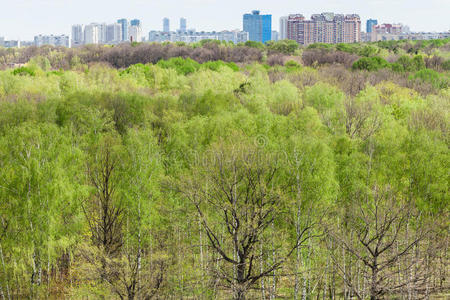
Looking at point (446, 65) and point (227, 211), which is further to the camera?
point (446, 65)

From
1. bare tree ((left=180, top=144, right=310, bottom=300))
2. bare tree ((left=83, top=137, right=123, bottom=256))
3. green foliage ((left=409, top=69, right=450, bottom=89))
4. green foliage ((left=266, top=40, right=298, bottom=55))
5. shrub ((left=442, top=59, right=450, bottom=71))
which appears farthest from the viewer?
green foliage ((left=266, top=40, right=298, bottom=55))

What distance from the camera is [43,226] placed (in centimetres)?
2891

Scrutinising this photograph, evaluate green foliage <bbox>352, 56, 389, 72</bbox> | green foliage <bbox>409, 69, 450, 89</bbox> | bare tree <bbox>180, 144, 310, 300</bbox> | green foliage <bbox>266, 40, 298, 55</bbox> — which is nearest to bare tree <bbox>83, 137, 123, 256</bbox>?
bare tree <bbox>180, 144, 310, 300</bbox>

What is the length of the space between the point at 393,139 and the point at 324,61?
72.2m

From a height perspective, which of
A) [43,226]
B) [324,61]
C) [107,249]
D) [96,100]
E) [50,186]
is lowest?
[107,249]

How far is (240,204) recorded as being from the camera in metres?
27.6

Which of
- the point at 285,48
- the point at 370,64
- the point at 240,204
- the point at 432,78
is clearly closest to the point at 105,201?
the point at 240,204

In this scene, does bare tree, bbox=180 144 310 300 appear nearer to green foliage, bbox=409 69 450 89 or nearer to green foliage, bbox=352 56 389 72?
green foliage, bbox=409 69 450 89

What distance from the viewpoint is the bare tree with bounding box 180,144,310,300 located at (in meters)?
25.7

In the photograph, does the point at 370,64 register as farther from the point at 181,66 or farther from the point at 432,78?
the point at 181,66

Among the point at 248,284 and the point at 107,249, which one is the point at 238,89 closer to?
the point at 107,249

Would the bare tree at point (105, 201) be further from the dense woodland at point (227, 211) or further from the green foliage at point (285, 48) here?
the green foliage at point (285, 48)

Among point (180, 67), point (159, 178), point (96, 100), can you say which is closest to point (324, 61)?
point (180, 67)

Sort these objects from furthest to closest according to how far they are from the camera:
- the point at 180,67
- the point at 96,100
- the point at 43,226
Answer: the point at 180,67, the point at 96,100, the point at 43,226
